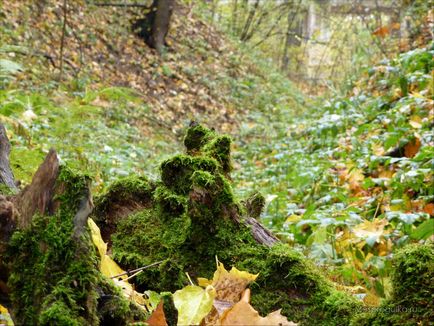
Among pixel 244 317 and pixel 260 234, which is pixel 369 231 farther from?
pixel 244 317

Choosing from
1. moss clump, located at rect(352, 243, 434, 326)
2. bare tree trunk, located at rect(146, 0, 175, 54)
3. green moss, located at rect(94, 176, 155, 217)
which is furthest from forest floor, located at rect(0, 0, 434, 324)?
moss clump, located at rect(352, 243, 434, 326)

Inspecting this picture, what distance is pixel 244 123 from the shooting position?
12797 millimetres

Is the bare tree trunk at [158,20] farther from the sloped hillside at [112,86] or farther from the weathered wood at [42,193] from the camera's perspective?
the weathered wood at [42,193]

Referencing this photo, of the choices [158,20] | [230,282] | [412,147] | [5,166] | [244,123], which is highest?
[158,20]

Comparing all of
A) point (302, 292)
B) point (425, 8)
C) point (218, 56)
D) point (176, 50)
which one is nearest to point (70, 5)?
point (176, 50)

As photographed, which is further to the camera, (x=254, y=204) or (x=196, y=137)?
(x=196, y=137)

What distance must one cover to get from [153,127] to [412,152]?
20.4 ft

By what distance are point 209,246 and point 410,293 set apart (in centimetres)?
84

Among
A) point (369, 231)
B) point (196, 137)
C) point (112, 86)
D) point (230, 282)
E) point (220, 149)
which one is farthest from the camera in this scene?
point (112, 86)

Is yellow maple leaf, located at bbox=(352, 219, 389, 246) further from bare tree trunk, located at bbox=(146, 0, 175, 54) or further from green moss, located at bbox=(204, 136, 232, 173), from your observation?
bare tree trunk, located at bbox=(146, 0, 175, 54)

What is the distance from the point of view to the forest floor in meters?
3.62

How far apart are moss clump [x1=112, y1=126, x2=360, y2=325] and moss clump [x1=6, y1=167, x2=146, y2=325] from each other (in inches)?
22.8

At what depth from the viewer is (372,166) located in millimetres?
4758

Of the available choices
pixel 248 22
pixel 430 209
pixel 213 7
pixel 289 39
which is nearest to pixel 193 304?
pixel 430 209
